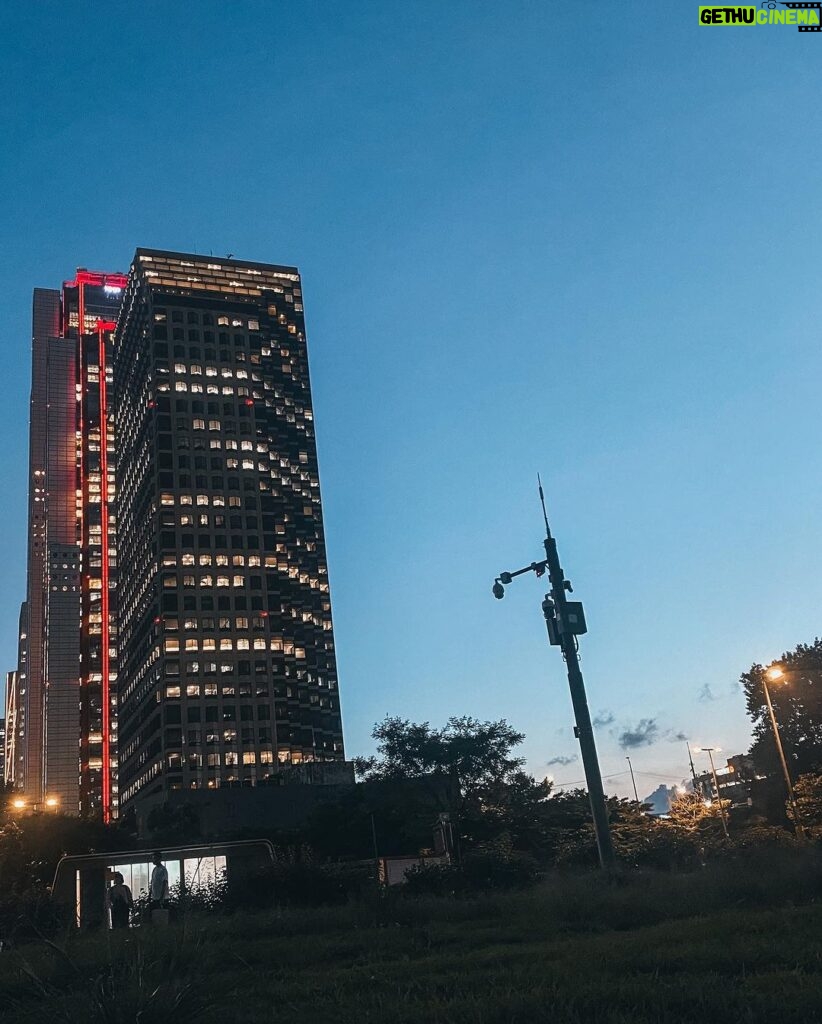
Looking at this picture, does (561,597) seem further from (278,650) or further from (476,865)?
(278,650)

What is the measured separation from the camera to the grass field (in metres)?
8.74

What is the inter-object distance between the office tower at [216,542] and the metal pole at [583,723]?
125759 mm

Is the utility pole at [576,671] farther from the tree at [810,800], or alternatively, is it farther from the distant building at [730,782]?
the distant building at [730,782]

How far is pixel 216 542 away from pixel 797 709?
338ft

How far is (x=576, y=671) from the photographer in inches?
1017

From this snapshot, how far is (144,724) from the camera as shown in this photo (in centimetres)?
15912

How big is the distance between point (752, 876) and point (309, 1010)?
11.3m

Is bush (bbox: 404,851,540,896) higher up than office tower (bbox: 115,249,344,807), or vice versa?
office tower (bbox: 115,249,344,807)

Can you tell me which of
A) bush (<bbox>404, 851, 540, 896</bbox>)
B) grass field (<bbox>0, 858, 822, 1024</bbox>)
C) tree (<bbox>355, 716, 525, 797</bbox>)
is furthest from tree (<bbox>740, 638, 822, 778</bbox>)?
grass field (<bbox>0, 858, 822, 1024</bbox>)

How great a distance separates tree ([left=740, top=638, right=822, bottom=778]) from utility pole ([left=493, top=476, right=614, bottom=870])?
59819 millimetres

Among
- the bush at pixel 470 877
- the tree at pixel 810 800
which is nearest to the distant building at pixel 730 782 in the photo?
the tree at pixel 810 800

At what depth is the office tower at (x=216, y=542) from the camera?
490 feet

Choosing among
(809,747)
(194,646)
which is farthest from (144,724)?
(809,747)

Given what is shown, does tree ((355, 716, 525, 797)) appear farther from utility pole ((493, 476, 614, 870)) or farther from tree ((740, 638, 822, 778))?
utility pole ((493, 476, 614, 870))
